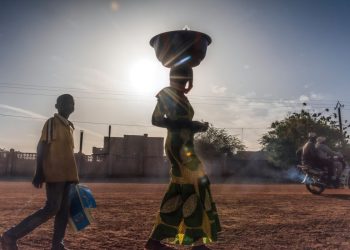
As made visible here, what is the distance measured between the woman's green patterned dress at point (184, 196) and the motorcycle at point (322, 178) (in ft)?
30.4

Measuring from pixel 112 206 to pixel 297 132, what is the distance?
27.4m

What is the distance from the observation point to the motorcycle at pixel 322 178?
11906 mm

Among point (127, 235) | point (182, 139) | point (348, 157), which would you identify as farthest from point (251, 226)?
point (348, 157)

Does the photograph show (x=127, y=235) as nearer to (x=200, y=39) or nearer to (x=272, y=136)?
(x=200, y=39)

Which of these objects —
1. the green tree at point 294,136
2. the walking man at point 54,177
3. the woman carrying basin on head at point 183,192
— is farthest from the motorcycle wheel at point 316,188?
the green tree at point 294,136

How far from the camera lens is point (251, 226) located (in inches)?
229

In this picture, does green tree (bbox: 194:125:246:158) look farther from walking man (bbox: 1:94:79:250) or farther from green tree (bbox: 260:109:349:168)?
walking man (bbox: 1:94:79:250)

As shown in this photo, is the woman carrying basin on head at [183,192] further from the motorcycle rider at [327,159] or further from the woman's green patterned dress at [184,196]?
the motorcycle rider at [327,159]

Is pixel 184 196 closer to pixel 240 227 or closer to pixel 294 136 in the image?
pixel 240 227

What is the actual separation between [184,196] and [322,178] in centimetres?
957

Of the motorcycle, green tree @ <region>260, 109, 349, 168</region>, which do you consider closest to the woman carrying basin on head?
the motorcycle

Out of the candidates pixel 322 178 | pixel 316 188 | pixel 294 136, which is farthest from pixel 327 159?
pixel 294 136

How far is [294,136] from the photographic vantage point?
32812 mm

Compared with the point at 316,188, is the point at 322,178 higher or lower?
higher
